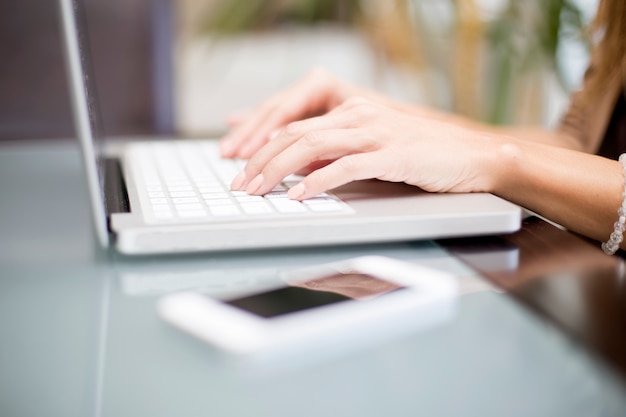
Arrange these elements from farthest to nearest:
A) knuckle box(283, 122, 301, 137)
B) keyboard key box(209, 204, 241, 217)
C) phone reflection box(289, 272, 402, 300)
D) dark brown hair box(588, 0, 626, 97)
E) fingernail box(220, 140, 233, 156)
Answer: dark brown hair box(588, 0, 626, 97) → fingernail box(220, 140, 233, 156) → knuckle box(283, 122, 301, 137) → keyboard key box(209, 204, 241, 217) → phone reflection box(289, 272, 402, 300)

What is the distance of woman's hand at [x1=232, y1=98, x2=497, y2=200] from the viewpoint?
619mm

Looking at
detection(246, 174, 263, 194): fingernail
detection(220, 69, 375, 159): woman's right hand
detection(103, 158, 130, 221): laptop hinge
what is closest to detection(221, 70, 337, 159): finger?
detection(220, 69, 375, 159): woman's right hand

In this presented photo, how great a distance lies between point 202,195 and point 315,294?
0.72ft

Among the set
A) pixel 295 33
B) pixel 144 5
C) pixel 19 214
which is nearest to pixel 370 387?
pixel 19 214

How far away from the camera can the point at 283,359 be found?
0.37 metres

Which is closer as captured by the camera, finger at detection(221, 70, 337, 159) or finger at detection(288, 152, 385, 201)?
finger at detection(288, 152, 385, 201)

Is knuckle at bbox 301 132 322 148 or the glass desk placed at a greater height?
knuckle at bbox 301 132 322 148

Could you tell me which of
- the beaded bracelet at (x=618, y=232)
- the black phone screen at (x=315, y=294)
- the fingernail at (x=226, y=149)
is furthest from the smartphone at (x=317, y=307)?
the fingernail at (x=226, y=149)

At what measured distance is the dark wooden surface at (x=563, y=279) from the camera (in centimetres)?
41

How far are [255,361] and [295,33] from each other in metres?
2.20

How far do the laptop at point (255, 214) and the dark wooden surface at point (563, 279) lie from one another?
25 millimetres

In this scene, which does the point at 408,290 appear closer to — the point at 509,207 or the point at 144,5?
the point at 509,207

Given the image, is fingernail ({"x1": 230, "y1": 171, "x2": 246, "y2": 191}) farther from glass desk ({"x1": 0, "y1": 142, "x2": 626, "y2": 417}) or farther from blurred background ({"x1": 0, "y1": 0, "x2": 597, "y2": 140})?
blurred background ({"x1": 0, "y1": 0, "x2": 597, "y2": 140})

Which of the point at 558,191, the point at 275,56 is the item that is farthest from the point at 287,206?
the point at 275,56
